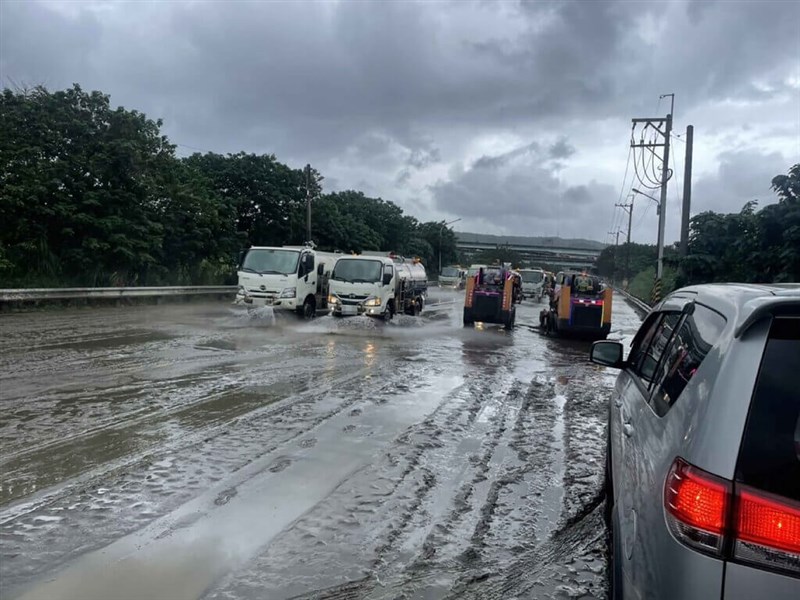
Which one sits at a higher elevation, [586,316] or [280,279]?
[280,279]

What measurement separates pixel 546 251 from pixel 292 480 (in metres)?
143

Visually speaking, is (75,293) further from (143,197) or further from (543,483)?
(543,483)

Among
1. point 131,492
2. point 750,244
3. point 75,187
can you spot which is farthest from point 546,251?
point 131,492

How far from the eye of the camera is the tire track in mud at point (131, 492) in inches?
150

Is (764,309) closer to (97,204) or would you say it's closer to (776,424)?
(776,424)

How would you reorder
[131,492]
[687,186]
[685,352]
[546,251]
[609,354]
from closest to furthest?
[685,352], [131,492], [609,354], [687,186], [546,251]

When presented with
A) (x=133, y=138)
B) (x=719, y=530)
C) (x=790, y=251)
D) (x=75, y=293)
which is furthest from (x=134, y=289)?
(x=719, y=530)

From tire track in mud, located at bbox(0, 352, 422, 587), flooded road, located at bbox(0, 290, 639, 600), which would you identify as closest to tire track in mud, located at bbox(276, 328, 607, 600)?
flooded road, located at bbox(0, 290, 639, 600)

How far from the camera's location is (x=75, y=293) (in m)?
20.2

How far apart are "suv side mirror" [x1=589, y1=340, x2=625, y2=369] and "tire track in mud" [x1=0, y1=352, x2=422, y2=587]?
302 centimetres

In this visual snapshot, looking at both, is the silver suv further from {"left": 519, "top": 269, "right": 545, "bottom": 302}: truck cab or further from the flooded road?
{"left": 519, "top": 269, "right": 545, "bottom": 302}: truck cab

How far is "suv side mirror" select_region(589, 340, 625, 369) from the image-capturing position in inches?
191

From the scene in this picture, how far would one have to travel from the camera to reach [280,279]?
19.3 meters

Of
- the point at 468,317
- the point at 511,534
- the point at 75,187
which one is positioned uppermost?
the point at 75,187
